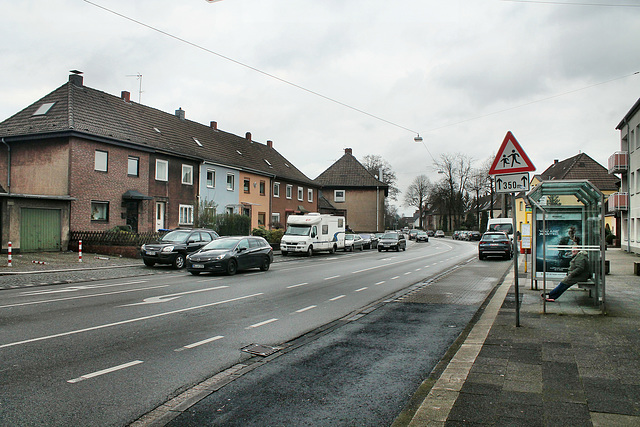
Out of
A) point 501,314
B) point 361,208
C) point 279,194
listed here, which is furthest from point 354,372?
point 361,208

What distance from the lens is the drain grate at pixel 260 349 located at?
257 inches

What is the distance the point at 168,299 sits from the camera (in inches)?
440

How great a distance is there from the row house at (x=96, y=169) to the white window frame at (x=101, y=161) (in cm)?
6

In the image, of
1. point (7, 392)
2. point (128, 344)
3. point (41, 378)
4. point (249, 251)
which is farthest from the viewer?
point (249, 251)

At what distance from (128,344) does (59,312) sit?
3.33 m

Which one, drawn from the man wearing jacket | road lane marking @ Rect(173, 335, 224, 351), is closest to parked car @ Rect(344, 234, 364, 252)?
the man wearing jacket

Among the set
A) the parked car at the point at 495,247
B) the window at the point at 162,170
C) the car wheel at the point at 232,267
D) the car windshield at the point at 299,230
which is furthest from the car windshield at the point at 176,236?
the parked car at the point at 495,247

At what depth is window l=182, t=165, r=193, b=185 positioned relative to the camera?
33438mm

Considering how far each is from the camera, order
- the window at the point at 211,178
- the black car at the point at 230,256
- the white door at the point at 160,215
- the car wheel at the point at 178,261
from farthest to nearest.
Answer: the window at the point at 211,178, the white door at the point at 160,215, the car wheel at the point at 178,261, the black car at the point at 230,256

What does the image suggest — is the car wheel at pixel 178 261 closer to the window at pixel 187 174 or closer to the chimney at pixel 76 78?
the window at pixel 187 174

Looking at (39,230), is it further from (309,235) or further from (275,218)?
(275,218)

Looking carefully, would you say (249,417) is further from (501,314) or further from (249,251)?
(249,251)

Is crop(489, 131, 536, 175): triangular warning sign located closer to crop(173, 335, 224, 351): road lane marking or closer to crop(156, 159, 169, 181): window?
crop(173, 335, 224, 351): road lane marking

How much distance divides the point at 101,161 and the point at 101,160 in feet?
0.18
